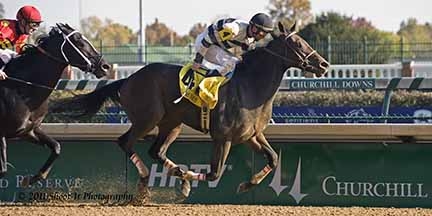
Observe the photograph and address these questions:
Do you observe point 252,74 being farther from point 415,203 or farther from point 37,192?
point 37,192

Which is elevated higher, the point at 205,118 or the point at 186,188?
the point at 205,118

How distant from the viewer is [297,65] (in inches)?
420

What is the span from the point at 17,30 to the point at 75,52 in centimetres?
66

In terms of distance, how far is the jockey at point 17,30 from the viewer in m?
10.5

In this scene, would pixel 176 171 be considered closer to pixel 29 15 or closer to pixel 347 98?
pixel 29 15

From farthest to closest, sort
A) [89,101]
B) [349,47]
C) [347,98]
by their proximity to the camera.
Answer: [349,47] < [347,98] < [89,101]

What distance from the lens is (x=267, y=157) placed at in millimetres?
10680

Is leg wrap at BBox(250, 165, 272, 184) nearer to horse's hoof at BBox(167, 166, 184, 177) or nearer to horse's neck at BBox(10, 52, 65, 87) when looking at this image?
horse's hoof at BBox(167, 166, 184, 177)

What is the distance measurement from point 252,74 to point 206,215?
1603mm

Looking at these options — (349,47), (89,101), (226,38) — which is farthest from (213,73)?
(349,47)

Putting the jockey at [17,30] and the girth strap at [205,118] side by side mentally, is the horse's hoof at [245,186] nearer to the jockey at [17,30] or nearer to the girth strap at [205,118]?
the girth strap at [205,118]

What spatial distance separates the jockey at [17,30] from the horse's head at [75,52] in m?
0.21

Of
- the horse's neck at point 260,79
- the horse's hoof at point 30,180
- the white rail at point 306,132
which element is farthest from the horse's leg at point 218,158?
the horse's hoof at point 30,180

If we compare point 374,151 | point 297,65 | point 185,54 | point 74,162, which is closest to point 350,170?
point 374,151
